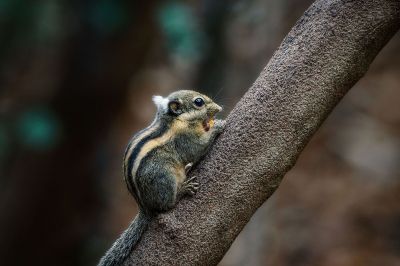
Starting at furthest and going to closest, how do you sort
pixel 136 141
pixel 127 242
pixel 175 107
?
1. pixel 175 107
2. pixel 136 141
3. pixel 127 242

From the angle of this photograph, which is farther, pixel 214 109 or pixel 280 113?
pixel 214 109

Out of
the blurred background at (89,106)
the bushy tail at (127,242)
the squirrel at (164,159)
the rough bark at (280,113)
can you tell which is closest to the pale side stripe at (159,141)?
the squirrel at (164,159)

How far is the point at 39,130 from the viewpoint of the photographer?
5.70 metres

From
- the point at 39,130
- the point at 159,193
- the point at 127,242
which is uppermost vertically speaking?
the point at 159,193

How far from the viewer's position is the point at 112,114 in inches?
236

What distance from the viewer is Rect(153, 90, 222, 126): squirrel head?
3803 mm

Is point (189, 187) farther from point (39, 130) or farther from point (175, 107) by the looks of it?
point (39, 130)

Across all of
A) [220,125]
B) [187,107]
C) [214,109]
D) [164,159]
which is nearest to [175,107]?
[187,107]

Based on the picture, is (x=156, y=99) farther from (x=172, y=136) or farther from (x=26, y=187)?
(x=26, y=187)

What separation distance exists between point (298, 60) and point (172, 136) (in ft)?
2.94

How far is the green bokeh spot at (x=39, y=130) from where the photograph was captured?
5.70 m

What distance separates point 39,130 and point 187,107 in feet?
7.37

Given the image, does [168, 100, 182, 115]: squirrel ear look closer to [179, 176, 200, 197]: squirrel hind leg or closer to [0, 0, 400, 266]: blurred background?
[179, 176, 200, 197]: squirrel hind leg

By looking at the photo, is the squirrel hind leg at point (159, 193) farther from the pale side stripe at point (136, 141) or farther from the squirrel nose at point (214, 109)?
the squirrel nose at point (214, 109)
